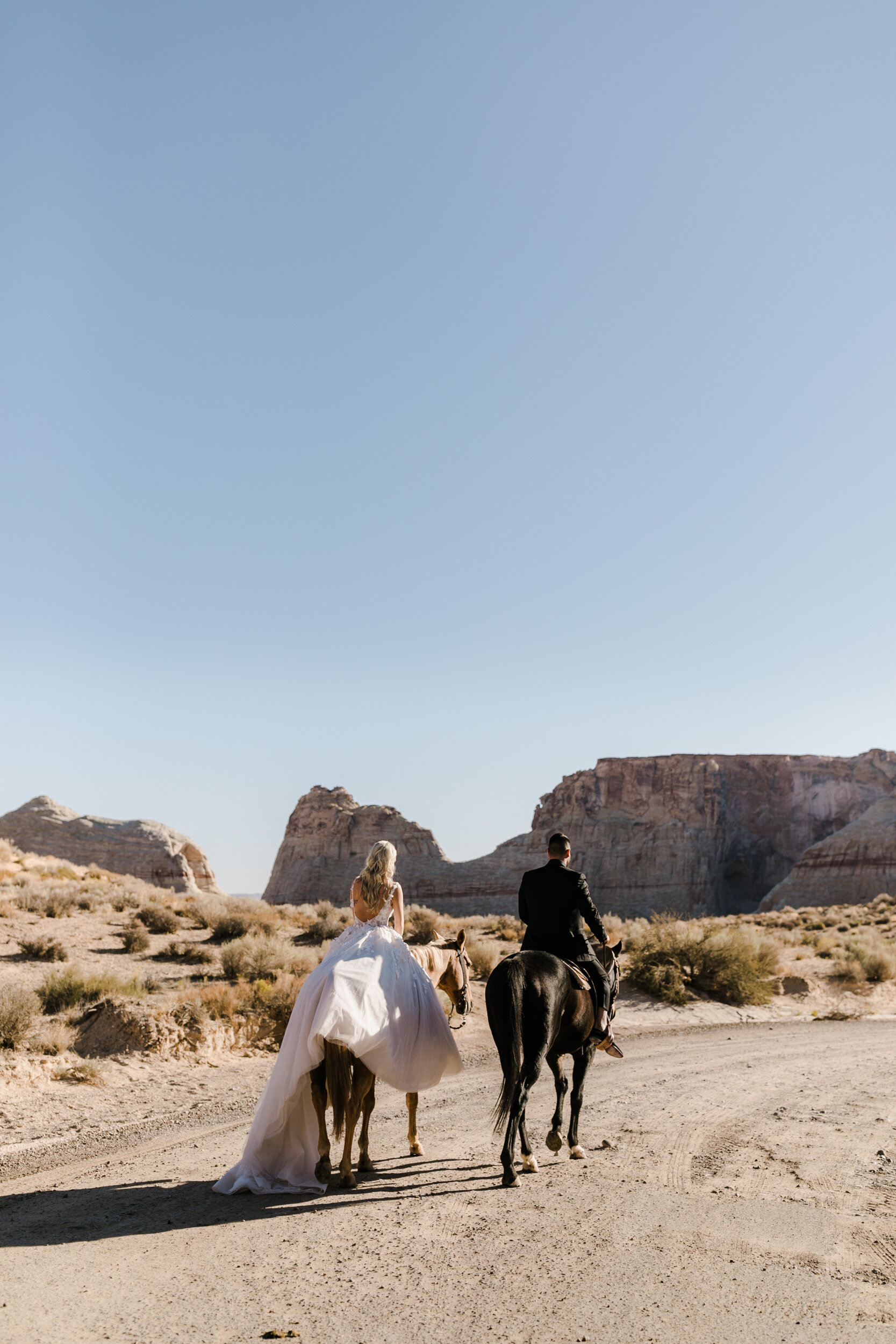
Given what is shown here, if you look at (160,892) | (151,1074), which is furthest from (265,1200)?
(160,892)

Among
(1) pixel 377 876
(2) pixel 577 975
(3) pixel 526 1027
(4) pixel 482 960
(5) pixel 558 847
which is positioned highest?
(5) pixel 558 847

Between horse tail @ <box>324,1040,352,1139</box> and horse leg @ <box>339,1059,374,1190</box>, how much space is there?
0.17 ft

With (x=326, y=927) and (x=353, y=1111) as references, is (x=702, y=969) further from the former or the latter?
(x=353, y=1111)

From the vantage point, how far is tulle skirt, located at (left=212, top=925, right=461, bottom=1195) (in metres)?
6.04

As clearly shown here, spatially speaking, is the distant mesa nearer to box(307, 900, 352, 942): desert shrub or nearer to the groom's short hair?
box(307, 900, 352, 942): desert shrub

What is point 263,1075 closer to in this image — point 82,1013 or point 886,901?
point 82,1013

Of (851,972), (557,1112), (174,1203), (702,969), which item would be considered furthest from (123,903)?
(557,1112)

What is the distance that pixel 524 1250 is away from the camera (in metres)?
4.95

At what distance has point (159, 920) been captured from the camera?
20688 mm

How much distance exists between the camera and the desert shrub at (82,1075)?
9.86 m

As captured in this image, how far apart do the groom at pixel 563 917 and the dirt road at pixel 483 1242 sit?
1.34 metres

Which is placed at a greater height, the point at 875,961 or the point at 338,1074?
the point at 338,1074

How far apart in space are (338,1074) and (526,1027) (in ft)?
4.48

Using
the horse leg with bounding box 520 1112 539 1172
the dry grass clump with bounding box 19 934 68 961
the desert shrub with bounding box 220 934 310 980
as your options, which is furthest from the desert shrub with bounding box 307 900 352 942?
the horse leg with bounding box 520 1112 539 1172
